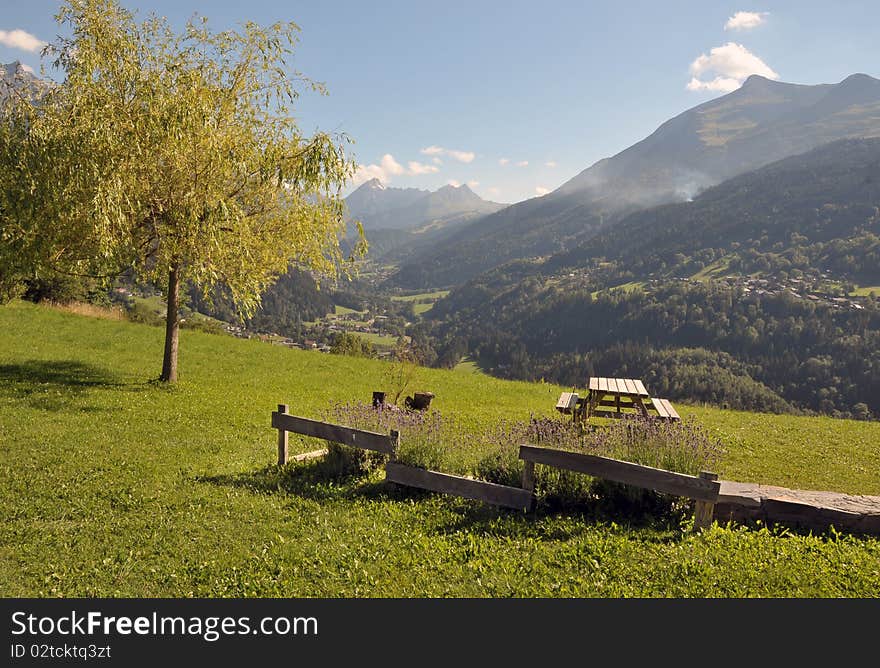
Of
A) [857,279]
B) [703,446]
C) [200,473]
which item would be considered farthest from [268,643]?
[857,279]

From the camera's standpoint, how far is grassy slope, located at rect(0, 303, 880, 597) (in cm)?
541

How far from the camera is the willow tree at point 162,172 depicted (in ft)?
43.3

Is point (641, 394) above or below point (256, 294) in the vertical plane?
below

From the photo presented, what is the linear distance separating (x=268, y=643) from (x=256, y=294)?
13551 millimetres

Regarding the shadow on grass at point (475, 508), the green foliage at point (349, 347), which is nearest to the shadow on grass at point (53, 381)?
the shadow on grass at point (475, 508)

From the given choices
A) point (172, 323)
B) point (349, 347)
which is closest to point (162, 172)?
point (172, 323)

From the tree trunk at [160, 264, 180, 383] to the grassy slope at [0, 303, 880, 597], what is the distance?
244cm

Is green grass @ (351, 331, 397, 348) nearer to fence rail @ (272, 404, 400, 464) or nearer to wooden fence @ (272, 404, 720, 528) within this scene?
fence rail @ (272, 404, 400, 464)

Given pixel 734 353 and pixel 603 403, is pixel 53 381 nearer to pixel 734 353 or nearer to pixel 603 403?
pixel 603 403

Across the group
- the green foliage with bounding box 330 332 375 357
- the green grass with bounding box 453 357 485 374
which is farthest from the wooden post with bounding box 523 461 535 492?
the green grass with bounding box 453 357 485 374

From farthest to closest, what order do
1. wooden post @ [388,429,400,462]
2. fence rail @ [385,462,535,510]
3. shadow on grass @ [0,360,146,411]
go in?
shadow on grass @ [0,360,146,411]
wooden post @ [388,429,400,462]
fence rail @ [385,462,535,510]

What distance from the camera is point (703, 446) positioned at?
8.40m

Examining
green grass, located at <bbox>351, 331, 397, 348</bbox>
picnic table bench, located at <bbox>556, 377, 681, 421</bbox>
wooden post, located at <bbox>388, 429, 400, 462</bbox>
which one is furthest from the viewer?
green grass, located at <bbox>351, 331, 397, 348</bbox>

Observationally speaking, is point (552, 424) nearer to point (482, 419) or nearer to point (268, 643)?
point (268, 643)
